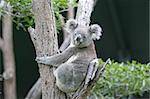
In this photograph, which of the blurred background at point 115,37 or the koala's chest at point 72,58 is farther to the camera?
the blurred background at point 115,37

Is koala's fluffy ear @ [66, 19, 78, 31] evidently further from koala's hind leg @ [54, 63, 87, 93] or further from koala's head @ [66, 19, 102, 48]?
koala's hind leg @ [54, 63, 87, 93]

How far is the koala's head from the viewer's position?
2465 mm

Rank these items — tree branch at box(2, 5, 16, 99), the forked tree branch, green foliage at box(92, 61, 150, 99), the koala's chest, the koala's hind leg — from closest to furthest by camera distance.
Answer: the forked tree branch → the koala's hind leg → the koala's chest → green foliage at box(92, 61, 150, 99) → tree branch at box(2, 5, 16, 99)

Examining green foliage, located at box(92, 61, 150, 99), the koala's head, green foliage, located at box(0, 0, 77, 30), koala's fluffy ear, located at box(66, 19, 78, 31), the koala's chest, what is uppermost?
green foliage, located at box(0, 0, 77, 30)

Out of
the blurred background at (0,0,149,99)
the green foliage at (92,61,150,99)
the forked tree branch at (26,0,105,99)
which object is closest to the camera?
the forked tree branch at (26,0,105,99)

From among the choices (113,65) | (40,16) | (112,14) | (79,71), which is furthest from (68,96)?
(112,14)

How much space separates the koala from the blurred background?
2.70m

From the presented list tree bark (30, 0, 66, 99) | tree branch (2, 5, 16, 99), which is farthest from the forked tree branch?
tree branch (2, 5, 16, 99)

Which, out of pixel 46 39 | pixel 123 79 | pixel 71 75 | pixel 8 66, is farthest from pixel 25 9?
pixel 8 66

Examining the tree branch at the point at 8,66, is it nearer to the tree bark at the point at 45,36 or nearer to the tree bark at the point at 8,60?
the tree bark at the point at 8,60

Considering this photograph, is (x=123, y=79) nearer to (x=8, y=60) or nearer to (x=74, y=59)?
(x=74, y=59)

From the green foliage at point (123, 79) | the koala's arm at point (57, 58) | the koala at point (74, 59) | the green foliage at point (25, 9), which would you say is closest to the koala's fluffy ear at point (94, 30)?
the koala at point (74, 59)

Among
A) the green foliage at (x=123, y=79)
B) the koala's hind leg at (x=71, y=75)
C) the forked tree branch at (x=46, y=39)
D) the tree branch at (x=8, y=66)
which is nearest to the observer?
the forked tree branch at (x=46, y=39)

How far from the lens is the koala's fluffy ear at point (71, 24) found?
2505 mm
